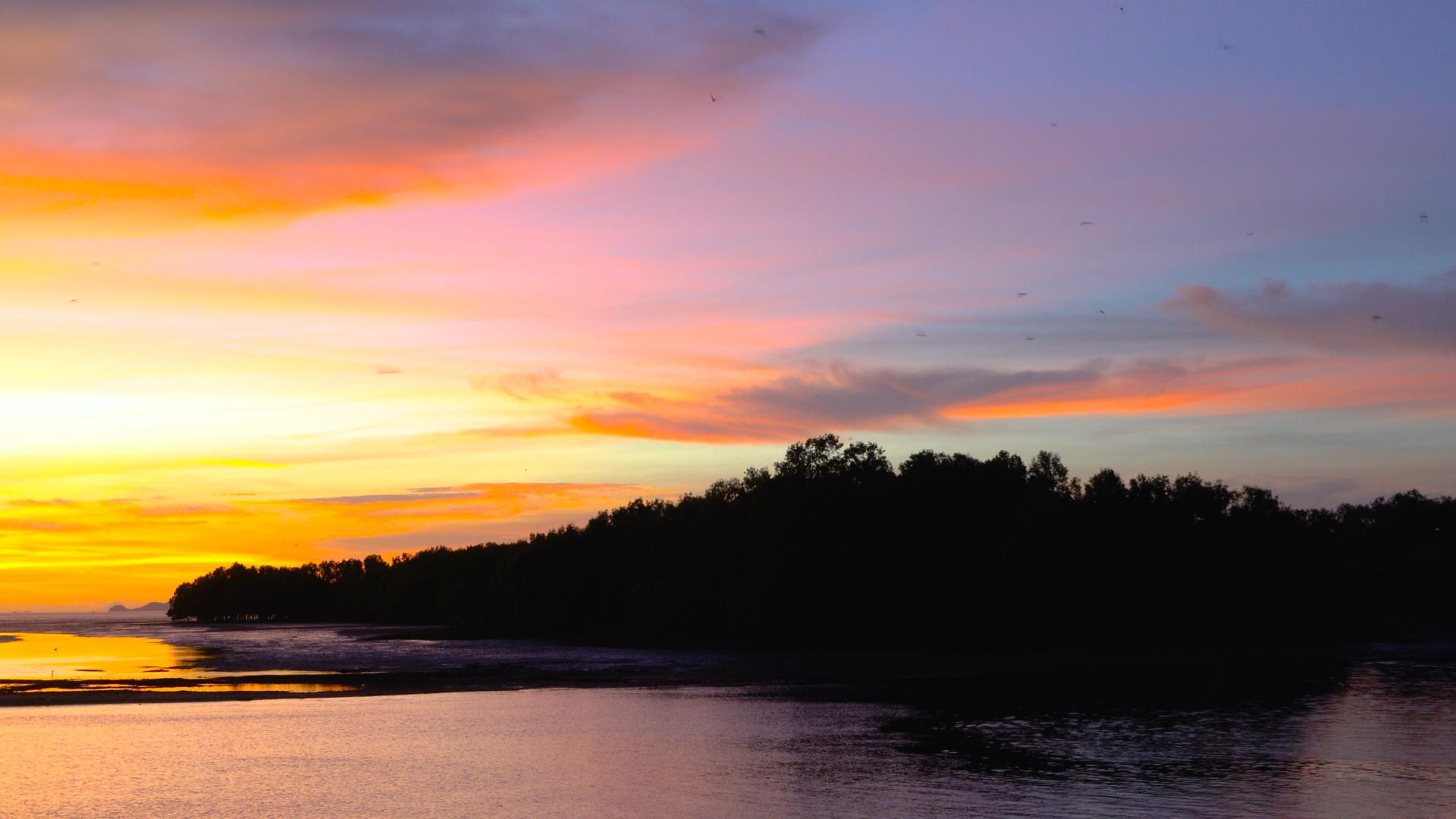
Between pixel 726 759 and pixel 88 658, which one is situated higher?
pixel 726 759

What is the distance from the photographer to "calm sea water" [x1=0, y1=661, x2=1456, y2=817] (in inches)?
978

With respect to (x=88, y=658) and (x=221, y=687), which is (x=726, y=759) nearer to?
(x=221, y=687)

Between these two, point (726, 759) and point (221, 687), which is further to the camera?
point (221, 687)

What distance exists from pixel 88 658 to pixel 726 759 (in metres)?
68.6

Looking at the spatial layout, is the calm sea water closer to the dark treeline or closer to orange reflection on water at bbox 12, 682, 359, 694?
orange reflection on water at bbox 12, 682, 359, 694

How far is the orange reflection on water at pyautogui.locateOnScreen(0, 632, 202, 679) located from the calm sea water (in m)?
21.9

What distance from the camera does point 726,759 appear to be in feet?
102

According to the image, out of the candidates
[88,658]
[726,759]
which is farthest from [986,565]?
[726,759]

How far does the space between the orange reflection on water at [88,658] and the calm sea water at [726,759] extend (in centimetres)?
2192

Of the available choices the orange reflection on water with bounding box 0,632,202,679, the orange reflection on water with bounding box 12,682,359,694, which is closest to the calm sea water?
the orange reflection on water with bounding box 12,682,359,694

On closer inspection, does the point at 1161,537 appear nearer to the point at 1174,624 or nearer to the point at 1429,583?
the point at 1174,624

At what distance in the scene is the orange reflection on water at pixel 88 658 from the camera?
64.8 meters

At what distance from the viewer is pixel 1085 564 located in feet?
361

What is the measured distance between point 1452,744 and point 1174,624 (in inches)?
3099
